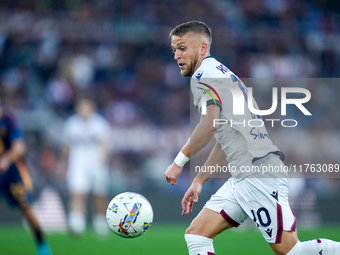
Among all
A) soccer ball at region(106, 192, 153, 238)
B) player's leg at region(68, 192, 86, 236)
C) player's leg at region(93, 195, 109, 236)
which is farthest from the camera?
player's leg at region(93, 195, 109, 236)

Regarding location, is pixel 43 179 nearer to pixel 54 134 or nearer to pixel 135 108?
pixel 54 134

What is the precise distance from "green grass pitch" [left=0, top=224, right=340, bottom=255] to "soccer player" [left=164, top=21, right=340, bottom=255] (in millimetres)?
3622

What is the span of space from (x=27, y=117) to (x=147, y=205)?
10.7 m

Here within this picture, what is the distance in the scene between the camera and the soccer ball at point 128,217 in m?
5.11

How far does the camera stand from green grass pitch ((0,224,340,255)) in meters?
8.73

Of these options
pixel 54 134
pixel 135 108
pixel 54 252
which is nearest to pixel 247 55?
pixel 135 108

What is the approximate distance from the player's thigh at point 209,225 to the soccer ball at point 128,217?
445 mm

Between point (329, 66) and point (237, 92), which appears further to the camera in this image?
point (329, 66)

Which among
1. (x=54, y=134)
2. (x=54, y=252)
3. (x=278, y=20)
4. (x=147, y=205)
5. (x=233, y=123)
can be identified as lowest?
(x=54, y=252)

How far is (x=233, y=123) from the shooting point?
15.7 ft

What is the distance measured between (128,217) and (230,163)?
1050 mm

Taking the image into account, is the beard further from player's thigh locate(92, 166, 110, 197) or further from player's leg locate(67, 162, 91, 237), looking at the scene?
player's thigh locate(92, 166, 110, 197)

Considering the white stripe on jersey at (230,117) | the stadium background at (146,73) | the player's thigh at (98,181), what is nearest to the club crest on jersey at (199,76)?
the white stripe on jersey at (230,117)

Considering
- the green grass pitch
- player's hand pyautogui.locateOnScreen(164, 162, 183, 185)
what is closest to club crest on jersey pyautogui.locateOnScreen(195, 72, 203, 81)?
player's hand pyautogui.locateOnScreen(164, 162, 183, 185)
